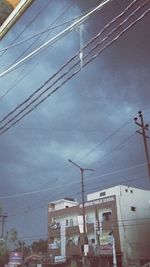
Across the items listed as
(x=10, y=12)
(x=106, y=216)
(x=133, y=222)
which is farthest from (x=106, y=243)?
(x=10, y=12)

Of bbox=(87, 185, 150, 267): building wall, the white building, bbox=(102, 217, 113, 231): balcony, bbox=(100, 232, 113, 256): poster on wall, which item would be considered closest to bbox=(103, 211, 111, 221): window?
the white building

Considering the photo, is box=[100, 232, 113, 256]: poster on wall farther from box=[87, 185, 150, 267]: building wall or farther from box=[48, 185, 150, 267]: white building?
box=[87, 185, 150, 267]: building wall

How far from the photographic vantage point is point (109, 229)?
52.0m

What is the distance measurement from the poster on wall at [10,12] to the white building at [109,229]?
45.4 m

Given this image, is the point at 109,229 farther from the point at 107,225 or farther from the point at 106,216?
the point at 106,216

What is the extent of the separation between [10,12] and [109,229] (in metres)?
48.1

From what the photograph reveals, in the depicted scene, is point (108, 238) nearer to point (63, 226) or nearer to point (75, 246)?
point (75, 246)

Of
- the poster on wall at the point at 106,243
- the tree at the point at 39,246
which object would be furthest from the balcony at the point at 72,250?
the tree at the point at 39,246

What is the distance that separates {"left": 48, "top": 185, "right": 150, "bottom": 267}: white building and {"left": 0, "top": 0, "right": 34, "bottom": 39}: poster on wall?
4536 centimetres

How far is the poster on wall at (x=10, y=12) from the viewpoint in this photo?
22.4 ft

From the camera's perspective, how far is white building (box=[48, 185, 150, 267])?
50.5m

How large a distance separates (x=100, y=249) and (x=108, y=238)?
2007 mm

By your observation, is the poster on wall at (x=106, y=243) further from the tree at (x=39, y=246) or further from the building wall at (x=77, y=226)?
the tree at (x=39, y=246)

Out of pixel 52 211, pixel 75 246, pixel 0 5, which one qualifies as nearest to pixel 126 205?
pixel 75 246
